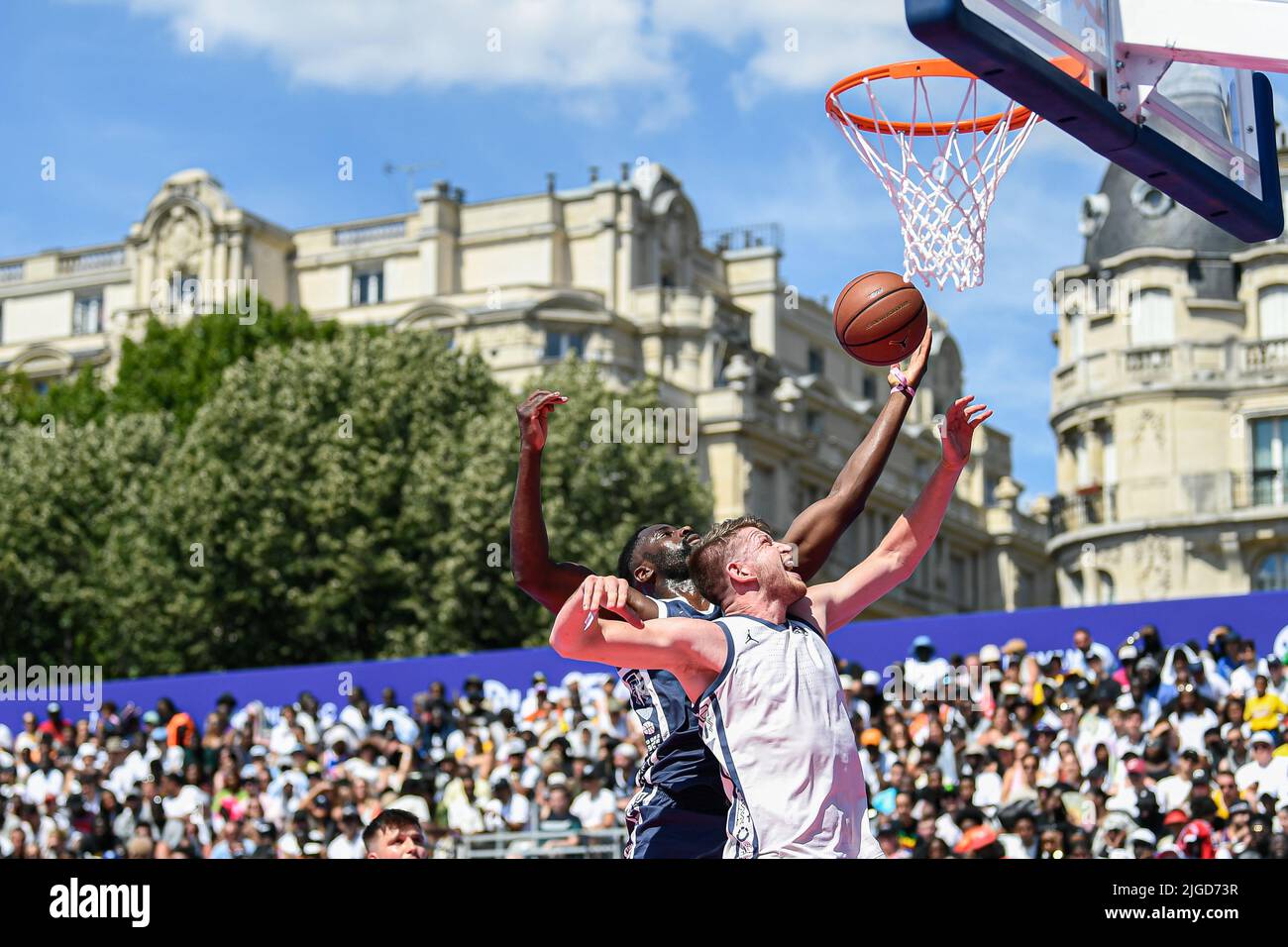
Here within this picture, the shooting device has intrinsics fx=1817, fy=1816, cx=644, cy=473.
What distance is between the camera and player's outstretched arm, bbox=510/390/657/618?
6039 millimetres

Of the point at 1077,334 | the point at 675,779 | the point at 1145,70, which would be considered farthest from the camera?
the point at 1077,334

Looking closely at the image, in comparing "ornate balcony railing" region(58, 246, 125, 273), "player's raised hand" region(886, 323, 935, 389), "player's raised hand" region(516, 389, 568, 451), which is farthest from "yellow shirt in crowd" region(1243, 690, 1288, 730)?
"ornate balcony railing" region(58, 246, 125, 273)

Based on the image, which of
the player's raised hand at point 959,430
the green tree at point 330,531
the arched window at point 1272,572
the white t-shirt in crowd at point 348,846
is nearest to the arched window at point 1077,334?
the arched window at point 1272,572

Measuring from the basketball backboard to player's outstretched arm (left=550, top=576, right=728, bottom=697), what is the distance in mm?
2677

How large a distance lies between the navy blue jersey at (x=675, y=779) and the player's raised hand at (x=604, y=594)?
2.64 feet

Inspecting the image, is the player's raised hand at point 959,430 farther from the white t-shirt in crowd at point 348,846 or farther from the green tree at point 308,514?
the green tree at point 308,514

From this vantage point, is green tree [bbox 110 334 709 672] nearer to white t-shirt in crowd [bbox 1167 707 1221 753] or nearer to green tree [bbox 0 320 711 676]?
green tree [bbox 0 320 711 676]

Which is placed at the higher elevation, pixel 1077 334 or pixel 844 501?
pixel 1077 334

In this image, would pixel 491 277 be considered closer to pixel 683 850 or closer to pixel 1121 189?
pixel 1121 189

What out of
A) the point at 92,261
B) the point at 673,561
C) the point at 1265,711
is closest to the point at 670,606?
the point at 673,561

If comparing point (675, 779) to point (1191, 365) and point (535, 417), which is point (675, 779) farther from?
point (1191, 365)

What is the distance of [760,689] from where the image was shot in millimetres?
5535

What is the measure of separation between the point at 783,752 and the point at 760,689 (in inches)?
7.9

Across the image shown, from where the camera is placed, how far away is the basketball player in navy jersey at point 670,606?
6117 millimetres
